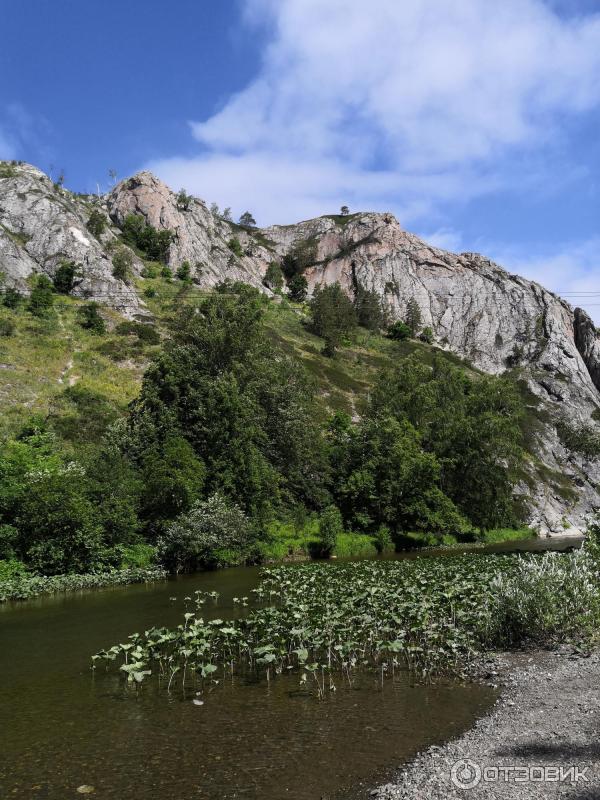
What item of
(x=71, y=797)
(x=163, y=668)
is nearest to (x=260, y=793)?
(x=71, y=797)

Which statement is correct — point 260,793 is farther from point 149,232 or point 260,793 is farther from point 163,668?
point 149,232

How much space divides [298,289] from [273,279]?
714 cm

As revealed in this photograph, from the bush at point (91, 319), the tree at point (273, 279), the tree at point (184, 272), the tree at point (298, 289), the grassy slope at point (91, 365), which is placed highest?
the tree at point (273, 279)

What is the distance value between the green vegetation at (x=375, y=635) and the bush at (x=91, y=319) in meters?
69.0

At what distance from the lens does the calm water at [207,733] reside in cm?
806

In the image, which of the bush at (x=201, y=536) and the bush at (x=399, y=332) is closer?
the bush at (x=201, y=536)

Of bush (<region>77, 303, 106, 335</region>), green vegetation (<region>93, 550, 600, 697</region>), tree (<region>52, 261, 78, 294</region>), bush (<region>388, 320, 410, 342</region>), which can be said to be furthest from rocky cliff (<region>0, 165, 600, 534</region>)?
green vegetation (<region>93, 550, 600, 697</region>)

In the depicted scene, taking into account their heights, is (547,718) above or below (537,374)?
below

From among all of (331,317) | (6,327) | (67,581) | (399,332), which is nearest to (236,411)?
(67,581)

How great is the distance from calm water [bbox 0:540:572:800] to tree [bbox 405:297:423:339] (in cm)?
13139

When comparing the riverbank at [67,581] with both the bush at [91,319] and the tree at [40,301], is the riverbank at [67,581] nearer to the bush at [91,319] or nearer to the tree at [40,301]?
the bush at [91,319]

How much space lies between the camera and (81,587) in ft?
91.9

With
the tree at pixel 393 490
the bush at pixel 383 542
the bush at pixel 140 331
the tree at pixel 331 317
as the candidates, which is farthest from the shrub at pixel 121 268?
the bush at pixel 383 542

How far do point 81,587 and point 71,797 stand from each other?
21.9 meters
